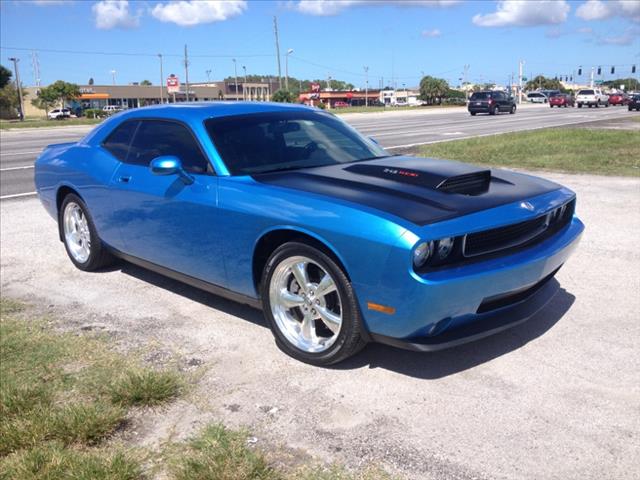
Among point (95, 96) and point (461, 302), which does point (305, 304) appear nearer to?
point (461, 302)

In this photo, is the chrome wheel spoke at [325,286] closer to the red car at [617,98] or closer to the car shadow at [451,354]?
the car shadow at [451,354]

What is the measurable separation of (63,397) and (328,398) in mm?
1413

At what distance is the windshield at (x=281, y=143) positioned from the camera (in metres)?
4.47

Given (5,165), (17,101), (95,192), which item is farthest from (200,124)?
(17,101)

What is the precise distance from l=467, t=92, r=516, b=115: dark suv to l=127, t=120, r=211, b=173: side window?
38.8 meters

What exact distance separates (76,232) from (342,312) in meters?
3.50

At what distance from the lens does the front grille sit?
353 cm

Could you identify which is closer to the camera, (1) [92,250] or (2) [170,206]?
(2) [170,206]

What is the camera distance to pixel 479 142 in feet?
56.6

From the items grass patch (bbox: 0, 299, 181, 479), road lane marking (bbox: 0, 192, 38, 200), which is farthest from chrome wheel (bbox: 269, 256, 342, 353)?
Result: road lane marking (bbox: 0, 192, 38, 200)

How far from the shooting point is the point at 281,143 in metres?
4.72

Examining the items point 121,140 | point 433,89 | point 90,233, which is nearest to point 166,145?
point 121,140

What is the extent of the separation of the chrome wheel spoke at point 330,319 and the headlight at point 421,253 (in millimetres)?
639

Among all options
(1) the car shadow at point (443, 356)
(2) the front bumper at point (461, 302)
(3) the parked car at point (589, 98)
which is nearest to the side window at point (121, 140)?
(1) the car shadow at point (443, 356)
